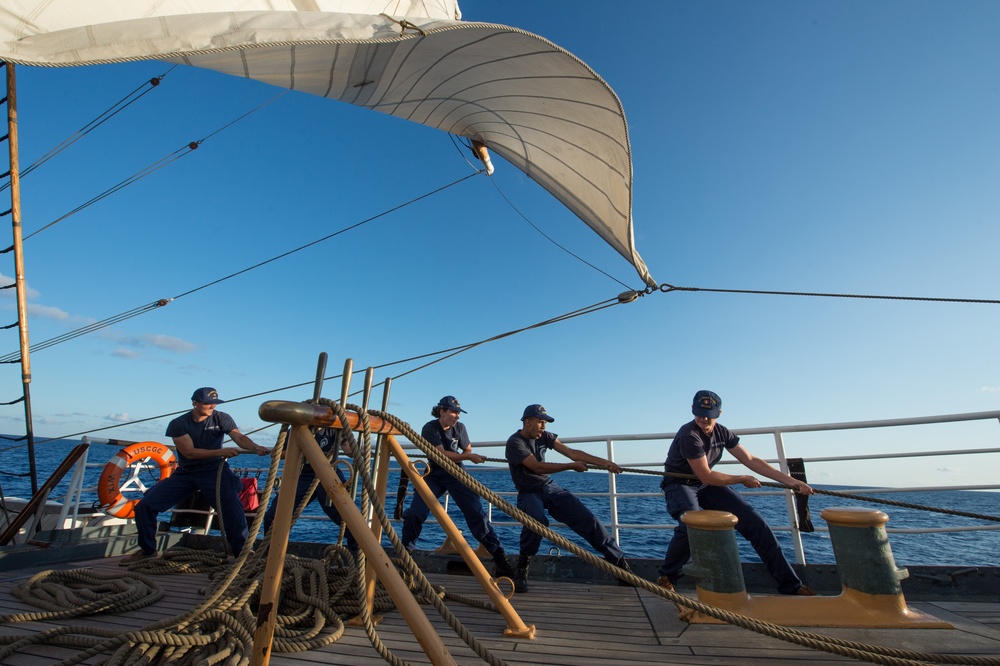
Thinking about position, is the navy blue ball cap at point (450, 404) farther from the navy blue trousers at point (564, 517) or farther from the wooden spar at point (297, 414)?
the wooden spar at point (297, 414)

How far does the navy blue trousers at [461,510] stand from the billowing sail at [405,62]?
11.2 ft

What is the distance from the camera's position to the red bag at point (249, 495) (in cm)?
616

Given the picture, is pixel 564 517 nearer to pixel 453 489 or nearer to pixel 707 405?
pixel 453 489

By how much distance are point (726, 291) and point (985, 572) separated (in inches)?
111

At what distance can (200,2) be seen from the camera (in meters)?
6.15

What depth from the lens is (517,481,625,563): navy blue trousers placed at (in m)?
4.01

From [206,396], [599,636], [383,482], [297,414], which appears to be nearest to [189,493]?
[206,396]

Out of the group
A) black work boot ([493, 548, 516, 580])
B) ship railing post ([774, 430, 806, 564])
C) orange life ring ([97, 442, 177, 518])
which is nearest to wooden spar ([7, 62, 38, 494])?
orange life ring ([97, 442, 177, 518])

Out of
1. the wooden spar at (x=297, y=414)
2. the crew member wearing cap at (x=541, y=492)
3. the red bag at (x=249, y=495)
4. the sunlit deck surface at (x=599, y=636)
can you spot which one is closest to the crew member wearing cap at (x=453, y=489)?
the crew member wearing cap at (x=541, y=492)

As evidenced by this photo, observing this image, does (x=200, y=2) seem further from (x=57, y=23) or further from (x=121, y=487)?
(x=121, y=487)

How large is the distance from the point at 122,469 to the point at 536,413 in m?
5.63

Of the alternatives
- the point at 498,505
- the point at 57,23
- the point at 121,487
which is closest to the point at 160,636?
the point at 498,505

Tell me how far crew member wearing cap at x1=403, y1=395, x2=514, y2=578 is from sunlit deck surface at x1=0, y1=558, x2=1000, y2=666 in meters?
0.60

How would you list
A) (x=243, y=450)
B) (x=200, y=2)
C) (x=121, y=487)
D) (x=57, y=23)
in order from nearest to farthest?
(x=57, y=23)
(x=243, y=450)
(x=200, y=2)
(x=121, y=487)
